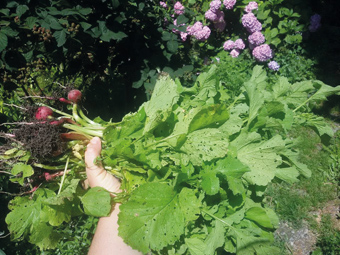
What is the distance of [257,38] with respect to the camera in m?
4.22

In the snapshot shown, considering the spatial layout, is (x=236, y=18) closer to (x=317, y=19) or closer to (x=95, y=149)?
(x=317, y=19)

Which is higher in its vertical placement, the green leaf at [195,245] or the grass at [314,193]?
the green leaf at [195,245]

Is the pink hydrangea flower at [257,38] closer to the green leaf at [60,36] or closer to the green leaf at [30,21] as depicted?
the green leaf at [60,36]

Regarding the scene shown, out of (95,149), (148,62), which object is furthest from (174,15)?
(95,149)

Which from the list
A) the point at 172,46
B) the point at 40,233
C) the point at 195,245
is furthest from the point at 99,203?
Answer: the point at 172,46

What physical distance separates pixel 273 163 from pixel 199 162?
0.41 metres

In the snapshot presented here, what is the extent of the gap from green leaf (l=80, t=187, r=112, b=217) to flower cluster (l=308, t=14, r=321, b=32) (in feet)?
14.0

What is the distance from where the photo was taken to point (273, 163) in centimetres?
159

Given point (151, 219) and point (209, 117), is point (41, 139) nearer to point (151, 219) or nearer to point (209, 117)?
point (151, 219)

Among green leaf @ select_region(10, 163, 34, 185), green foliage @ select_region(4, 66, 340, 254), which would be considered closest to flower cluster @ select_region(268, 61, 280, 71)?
green foliage @ select_region(4, 66, 340, 254)

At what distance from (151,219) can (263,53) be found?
3.38 metres

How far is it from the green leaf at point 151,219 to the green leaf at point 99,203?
0.14 metres

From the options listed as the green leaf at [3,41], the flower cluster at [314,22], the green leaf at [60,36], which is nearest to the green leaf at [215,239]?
the green leaf at [60,36]

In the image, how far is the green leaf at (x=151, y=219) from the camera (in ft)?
4.76
